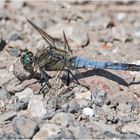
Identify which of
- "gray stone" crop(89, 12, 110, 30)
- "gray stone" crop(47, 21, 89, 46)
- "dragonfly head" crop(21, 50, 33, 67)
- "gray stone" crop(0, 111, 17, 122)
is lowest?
"gray stone" crop(0, 111, 17, 122)

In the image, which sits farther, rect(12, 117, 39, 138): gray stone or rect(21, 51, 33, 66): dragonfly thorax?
rect(21, 51, 33, 66): dragonfly thorax

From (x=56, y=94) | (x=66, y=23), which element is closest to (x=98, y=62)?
(x=56, y=94)

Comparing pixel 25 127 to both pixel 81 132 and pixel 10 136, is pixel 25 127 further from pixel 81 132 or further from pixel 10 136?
pixel 81 132

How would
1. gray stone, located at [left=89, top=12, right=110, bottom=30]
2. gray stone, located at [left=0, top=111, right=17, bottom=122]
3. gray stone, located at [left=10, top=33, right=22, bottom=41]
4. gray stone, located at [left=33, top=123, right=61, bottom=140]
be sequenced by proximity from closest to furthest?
1. gray stone, located at [left=33, top=123, right=61, bottom=140]
2. gray stone, located at [left=0, top=111, right=17, bottom=122]
3. gray stone, located at [left=10, top=33, right=22, bottom=41]
4. gray stone, located at [left=89, top=12, right=110, bottom=30]

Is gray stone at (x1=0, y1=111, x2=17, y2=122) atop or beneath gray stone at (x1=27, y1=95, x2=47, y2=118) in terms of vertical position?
beneath

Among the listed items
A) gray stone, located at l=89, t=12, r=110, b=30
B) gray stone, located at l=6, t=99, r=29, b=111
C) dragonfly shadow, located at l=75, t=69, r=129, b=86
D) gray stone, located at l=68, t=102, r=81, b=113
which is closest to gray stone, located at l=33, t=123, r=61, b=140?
gray stone, located at l=68, t=102, r=81, b=113

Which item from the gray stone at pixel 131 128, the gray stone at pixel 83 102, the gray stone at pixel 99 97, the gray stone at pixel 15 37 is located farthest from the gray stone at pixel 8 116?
the gray stone at pixel 15 37

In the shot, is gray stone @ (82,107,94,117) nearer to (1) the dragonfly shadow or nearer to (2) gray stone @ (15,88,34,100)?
(2) gray stone @ (15,88,34,100)

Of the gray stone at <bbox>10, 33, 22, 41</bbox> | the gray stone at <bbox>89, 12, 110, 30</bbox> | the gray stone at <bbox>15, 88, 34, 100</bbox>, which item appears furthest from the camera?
the gray stone at <bbox>89, 12, 110, 30</bbox>
